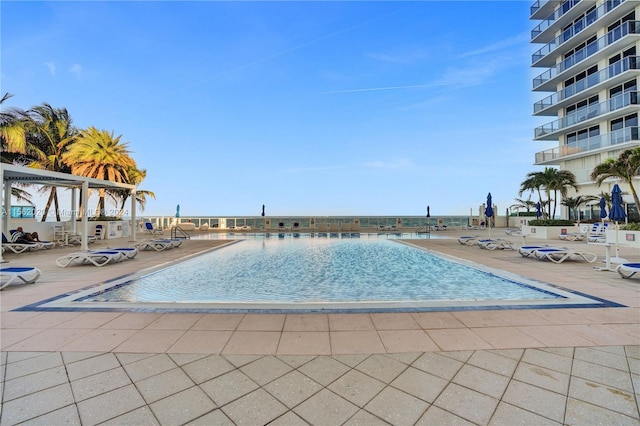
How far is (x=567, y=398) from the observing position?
2180mm

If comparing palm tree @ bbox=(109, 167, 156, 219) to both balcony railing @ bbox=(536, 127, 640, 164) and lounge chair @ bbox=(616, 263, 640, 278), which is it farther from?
balcony railing @ bbox=(536, 127, 640, 164)

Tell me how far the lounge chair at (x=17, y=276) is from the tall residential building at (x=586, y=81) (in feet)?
93.7

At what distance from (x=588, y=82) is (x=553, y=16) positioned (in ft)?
24.8

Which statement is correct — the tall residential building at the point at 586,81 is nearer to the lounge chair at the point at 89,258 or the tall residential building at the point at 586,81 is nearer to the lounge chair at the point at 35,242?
the lounge chair at the point at 89,258

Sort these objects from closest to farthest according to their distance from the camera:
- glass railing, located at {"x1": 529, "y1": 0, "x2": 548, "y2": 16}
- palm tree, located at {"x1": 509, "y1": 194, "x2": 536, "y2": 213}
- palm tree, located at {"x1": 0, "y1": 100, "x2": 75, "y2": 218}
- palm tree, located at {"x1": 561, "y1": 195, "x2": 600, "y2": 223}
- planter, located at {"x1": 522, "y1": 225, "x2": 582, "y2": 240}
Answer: planter, located at {"x1": 522, "y1": 225, "x2": 582, "y2": 240} < palm tree, located at {"x1": 0, "y1": 100, "x2": 75, "y2": 218} < palm tree, located at {"x1": 561, "y1": 195, "x2": 600, "y2": 223} < glass railing, located at {"x1": 529, "y1": 0, "x2": 548, "y2": 16} < palm tree, located at {"x1": 509, "y1": 194, "x2": 536, "y2": 213}

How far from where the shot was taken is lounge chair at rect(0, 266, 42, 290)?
5.46m

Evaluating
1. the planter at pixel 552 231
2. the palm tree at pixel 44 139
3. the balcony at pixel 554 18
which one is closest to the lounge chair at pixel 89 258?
the palm tree at pixel 44 139

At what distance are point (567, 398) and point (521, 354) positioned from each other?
68cm

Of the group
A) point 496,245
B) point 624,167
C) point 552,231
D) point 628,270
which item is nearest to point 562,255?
→ point 628,270

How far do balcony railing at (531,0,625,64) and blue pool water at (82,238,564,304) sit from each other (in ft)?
77.8

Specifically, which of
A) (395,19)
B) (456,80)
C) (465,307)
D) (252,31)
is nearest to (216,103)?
(252,31)

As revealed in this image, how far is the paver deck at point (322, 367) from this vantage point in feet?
6.72

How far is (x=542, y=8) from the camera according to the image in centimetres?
2589

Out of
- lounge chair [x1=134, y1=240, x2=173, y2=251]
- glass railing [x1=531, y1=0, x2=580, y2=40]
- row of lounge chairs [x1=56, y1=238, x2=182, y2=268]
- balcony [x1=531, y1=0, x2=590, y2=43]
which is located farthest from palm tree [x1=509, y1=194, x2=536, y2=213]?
row of lounge chairs [x1=56, y1=238, x2=182, y2=268]
